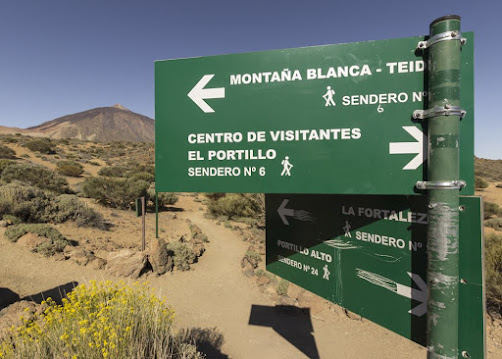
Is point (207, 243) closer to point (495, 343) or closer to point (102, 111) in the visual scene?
point (495, 343)

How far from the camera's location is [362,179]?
120 cm

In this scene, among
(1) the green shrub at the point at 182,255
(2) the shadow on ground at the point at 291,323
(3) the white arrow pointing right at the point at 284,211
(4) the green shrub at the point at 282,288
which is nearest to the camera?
(3) the white arrow pointing right at the point at 284,211

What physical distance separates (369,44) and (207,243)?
918 centimetres

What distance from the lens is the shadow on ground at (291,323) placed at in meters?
4.26

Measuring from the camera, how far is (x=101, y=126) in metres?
160

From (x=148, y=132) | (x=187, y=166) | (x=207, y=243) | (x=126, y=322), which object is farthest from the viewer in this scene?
(x=148, y=132)

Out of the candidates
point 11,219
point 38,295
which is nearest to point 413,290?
point 38,295

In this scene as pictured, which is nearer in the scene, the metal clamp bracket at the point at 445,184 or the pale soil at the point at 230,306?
the metal clamp bracket at the point at 445,184

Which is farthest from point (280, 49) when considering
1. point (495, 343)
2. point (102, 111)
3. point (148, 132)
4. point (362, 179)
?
point (102, 111)

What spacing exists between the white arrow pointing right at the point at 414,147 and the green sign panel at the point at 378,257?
0.75ft

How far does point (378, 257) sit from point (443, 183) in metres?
0.54

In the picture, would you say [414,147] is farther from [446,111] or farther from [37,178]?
[37,178]

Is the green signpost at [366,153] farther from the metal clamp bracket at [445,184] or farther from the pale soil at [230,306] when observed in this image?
the pale soil at [230,306]

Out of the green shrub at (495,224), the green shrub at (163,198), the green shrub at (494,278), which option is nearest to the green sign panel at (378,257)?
the green shrub at (494,278)
